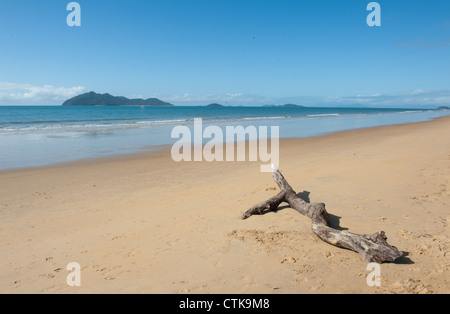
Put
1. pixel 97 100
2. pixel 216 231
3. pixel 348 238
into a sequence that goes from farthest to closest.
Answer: pixel 97 100 → pixel 216 231 → pixel 348 238

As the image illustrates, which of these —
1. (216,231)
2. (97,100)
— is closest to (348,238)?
(216,231)

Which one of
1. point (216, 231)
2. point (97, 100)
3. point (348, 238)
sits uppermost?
point (97, 100)

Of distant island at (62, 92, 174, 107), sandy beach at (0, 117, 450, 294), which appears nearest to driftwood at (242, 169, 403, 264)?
sandy beach at (0, 117, 450, 294)

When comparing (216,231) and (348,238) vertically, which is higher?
(348,238)

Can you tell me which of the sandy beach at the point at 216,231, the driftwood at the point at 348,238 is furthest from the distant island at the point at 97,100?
the driftwood at the point at 348,238

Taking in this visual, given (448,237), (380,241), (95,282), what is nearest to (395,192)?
(448,237)

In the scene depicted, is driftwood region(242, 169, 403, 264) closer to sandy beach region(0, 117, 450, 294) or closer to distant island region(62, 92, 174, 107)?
sandy beach region(0, 117, 450, 294)

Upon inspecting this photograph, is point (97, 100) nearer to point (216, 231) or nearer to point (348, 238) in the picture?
point (216, 231)

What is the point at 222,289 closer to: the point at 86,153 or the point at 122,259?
the point at 122,259

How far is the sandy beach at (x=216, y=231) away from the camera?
Answer: 3715 millimetres

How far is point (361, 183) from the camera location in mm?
7543

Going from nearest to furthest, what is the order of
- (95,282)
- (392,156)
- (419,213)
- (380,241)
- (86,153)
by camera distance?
(95,282), (380,241), (419,213), (392,156), (86,153)

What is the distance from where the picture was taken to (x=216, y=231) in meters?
5.08
